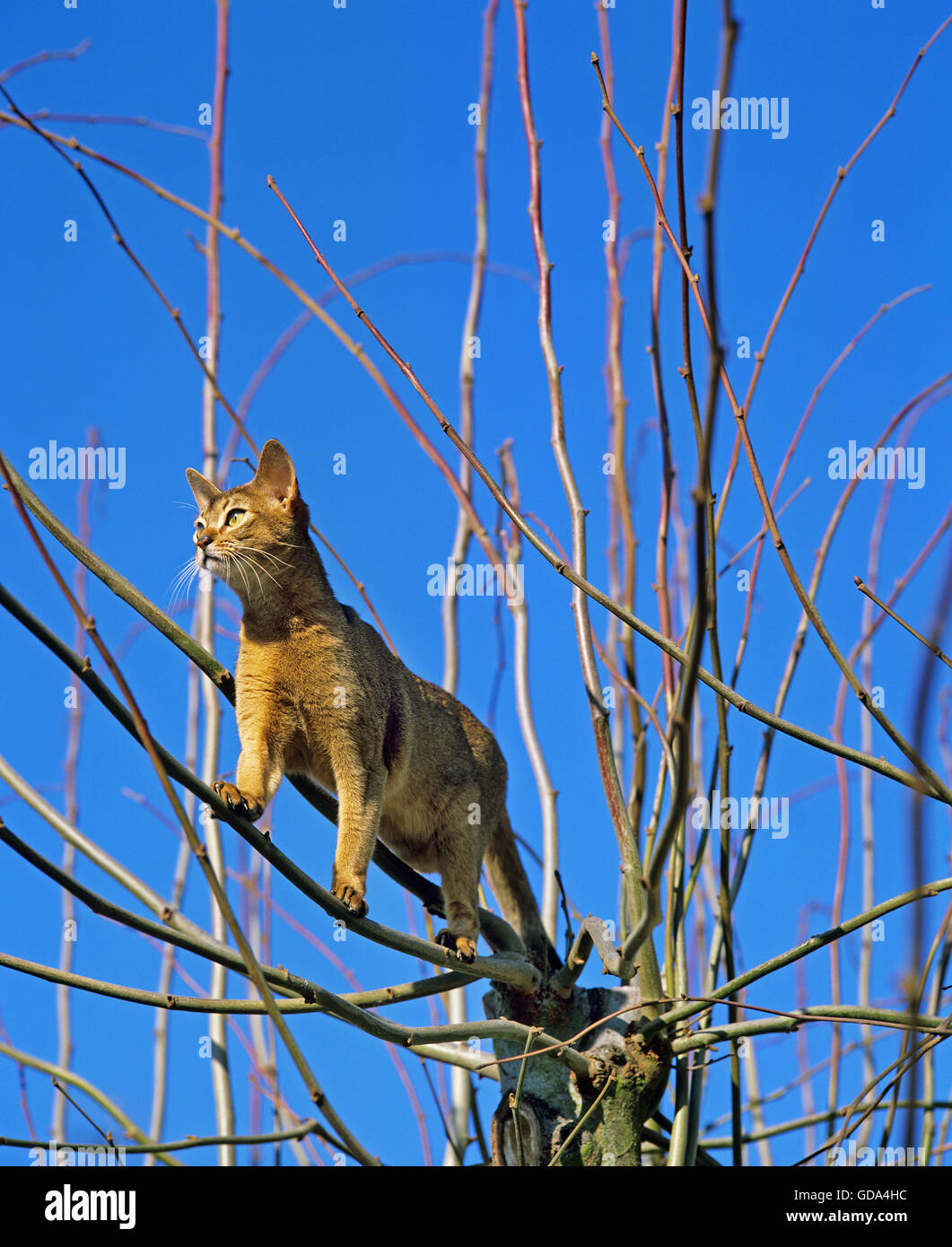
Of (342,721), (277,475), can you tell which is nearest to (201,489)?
(277,475)

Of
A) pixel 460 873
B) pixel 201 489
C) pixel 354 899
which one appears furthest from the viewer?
pixel 201 489

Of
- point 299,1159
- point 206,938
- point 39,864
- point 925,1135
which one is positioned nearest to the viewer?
point 39,864

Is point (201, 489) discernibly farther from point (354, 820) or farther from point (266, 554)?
point (354, 820)

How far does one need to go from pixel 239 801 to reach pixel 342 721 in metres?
0.62

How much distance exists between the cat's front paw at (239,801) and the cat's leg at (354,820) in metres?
0.25

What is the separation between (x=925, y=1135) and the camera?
2.78 metres

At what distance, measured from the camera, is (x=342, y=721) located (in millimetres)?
3494

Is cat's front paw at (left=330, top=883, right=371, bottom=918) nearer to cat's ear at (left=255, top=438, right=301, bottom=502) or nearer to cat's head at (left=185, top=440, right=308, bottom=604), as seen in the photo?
cat's head at (left=185, top=440, right=308, bottom=604)

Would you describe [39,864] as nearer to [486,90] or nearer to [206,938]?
[206,938]

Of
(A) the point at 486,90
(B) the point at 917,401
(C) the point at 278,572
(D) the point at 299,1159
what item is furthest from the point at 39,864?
(A) the point at 486,90

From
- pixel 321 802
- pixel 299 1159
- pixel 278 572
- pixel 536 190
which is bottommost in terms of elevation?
pixel 299 1159

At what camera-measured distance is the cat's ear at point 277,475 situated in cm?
377

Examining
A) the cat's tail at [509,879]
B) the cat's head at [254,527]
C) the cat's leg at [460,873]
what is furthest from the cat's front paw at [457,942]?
the cat's head at [254,527]
